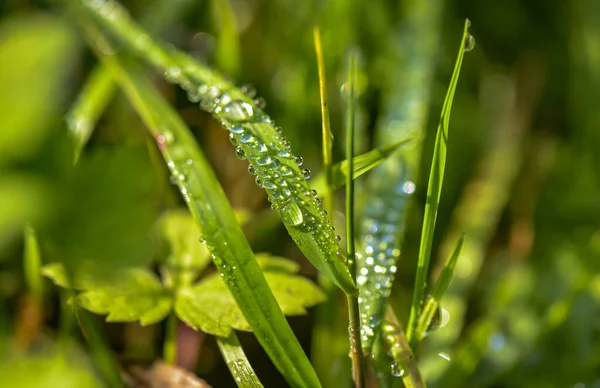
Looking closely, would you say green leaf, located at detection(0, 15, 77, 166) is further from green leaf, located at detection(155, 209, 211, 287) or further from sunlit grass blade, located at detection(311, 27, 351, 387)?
sunlit grass blade, located at detection(311, 27, 351, 387)

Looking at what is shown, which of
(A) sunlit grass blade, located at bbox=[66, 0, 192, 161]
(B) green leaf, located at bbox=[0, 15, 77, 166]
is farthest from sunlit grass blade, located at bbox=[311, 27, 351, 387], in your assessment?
(A) sunlit grass blade, located at bbox=[66, 0, 192, 161]

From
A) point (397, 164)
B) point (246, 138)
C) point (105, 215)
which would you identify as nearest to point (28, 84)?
point (105, 215)

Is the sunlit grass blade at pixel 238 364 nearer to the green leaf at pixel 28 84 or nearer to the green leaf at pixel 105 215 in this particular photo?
the green leaf at pixel 105 215

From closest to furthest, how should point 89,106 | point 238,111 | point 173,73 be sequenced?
point 238,111, point 173,73, point 89,106

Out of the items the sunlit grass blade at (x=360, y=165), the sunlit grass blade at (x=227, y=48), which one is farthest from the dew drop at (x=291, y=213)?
the sunlit grass blade at (x=227, y=48)

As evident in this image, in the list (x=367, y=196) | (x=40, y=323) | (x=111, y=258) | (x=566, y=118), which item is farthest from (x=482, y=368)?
(x=566, y=118)

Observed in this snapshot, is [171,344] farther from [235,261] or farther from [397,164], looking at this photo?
[397,164]
